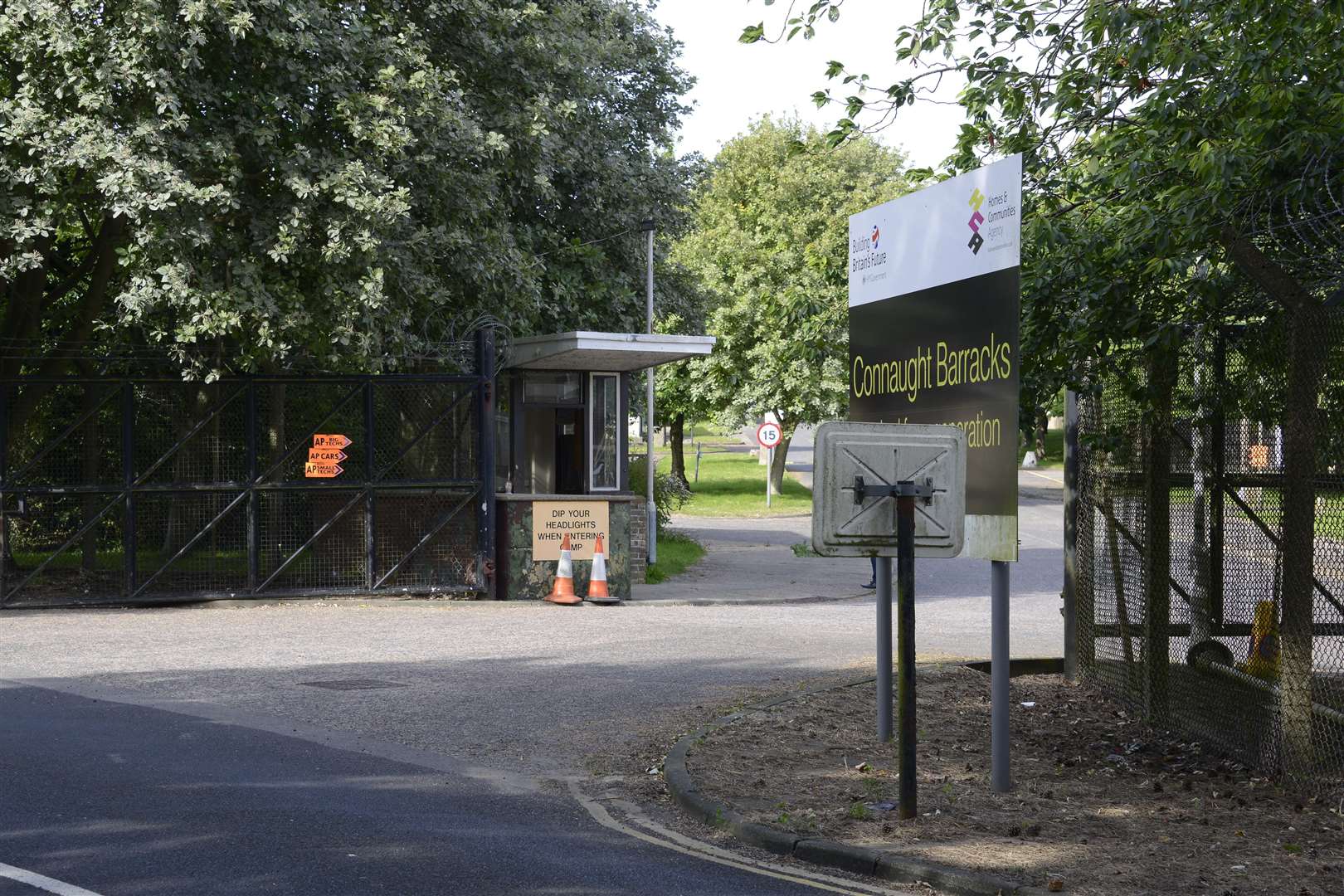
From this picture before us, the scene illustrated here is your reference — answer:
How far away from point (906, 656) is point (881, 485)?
0.85m

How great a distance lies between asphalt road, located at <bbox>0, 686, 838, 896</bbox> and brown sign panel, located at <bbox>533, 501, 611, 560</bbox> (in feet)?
30.2

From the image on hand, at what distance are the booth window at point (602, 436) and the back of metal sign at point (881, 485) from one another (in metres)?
12.6

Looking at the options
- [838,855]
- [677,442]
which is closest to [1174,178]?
[838,855]

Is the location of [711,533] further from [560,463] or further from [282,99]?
[282,99]

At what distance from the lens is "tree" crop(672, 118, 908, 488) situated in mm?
46500

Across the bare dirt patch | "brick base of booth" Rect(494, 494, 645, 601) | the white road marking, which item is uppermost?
"brick base of booth" Rect(494, 494, 645, 601)

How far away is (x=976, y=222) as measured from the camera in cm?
777

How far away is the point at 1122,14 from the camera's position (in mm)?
8141

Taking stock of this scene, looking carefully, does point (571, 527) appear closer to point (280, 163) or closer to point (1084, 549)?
point (280, 163)

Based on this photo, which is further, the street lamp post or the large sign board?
the street lamp post

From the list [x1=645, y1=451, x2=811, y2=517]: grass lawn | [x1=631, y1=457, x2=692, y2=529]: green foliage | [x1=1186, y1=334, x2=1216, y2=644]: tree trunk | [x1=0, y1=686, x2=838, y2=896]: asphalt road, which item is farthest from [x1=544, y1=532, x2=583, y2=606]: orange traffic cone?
[x1=645, y1=451, x2=811, y2=517]: grass lawn

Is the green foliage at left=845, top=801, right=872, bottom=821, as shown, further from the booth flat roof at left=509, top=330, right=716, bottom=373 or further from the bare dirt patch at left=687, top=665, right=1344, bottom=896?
the booth flat roof at left=509, top=330, right=716, bottom=373

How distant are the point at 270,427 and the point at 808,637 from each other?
798cm

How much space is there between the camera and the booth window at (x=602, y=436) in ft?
64.6
